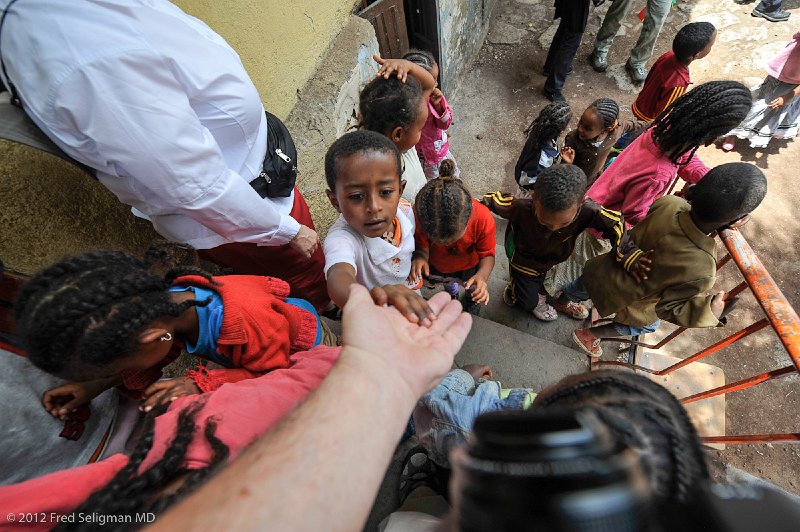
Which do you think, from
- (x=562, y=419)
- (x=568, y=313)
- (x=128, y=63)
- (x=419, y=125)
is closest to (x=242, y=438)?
(x=562, y=419)

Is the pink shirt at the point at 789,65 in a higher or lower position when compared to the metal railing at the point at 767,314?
higher

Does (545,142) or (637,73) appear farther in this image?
(637,73)

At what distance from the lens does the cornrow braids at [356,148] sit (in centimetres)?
173

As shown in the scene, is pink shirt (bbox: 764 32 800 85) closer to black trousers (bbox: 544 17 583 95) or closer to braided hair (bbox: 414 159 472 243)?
black trousers (bbox: 544 17 583 95)

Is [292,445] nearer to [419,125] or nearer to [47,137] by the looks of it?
[47,137]

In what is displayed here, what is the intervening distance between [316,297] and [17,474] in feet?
5.01

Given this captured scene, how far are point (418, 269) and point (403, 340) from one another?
46.0 inches

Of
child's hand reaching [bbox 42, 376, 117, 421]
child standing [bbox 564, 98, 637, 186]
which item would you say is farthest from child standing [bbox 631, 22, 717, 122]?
child's hand reaching [bbox 42, 376, 117, 421]

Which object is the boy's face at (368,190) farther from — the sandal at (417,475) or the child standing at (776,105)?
the child standing at (776,105)

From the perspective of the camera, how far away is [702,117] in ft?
8.02

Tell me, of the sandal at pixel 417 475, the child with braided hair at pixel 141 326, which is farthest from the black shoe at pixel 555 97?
the sandal at pixel 417 475

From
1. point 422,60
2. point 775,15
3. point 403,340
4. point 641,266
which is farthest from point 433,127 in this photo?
point 775,15

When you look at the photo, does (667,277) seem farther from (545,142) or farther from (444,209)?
(545,142)

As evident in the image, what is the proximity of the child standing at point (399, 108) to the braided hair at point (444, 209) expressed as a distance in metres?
0.30
